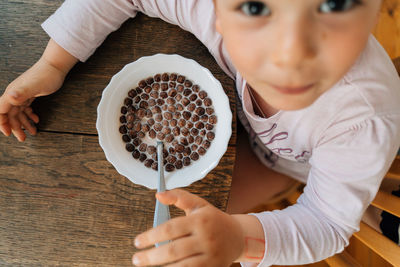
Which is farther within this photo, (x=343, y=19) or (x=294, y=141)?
(x=294, y=141)

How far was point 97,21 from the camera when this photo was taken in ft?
A: 1.89

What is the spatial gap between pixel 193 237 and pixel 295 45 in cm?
27

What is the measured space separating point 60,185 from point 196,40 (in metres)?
0.37

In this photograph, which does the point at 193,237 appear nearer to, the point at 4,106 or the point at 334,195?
the point at 334,195

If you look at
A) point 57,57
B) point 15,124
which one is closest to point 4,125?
point 15,124

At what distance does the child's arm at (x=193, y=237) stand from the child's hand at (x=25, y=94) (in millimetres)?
323

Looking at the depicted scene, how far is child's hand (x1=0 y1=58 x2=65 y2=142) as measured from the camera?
1.83 ft

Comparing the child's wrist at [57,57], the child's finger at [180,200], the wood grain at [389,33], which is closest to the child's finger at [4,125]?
the child's wrist at [57,57]

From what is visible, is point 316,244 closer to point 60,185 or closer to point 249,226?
point 249,226

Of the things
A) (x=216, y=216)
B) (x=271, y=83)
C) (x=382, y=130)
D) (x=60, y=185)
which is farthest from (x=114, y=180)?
(x=382, y=130)

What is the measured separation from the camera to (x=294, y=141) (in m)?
0.60

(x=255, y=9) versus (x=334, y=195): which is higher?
(x=255, y=9)

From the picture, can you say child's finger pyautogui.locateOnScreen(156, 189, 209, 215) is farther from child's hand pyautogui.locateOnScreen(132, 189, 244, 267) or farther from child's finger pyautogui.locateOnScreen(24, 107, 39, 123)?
child's finger pyautogui.locateOnScreen(24, 107, 39, 123)

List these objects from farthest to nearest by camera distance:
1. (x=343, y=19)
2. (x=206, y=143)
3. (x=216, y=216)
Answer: (x=206, y=143) < (x=216, y=216) < (x=343, y=19)
